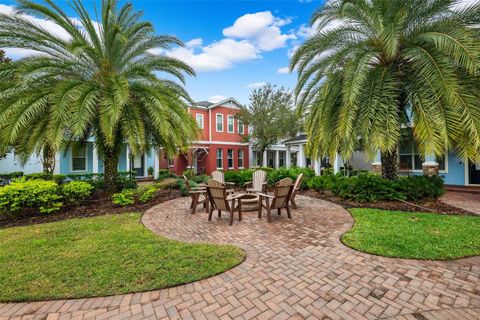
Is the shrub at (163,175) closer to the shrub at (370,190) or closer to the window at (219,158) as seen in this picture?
the window at (219,158)

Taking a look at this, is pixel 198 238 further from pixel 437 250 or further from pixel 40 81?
pixel 40 81

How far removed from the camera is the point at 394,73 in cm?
674

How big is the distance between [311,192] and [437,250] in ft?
21.4

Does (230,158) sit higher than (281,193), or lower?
higher

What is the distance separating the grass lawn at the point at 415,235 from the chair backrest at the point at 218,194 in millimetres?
2896

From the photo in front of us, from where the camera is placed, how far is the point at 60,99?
6473 mm

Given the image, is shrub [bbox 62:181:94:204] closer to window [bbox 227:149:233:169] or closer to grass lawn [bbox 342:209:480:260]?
grass lawn [bbox 342:209:480:260]

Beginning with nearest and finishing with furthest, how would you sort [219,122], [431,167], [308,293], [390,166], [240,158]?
[308,293] → [390,166] → [431,167] → [219,122] → [240,158]

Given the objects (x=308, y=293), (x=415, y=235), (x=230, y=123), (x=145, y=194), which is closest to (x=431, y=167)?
(x=415, y=235)

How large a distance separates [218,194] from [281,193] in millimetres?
1681

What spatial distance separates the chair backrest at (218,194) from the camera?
5715mm

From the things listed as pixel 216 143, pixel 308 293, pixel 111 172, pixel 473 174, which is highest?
pixel 216 143

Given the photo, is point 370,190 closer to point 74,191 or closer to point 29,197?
point 74,191

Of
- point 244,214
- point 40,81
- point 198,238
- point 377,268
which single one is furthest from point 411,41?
point 40,81
